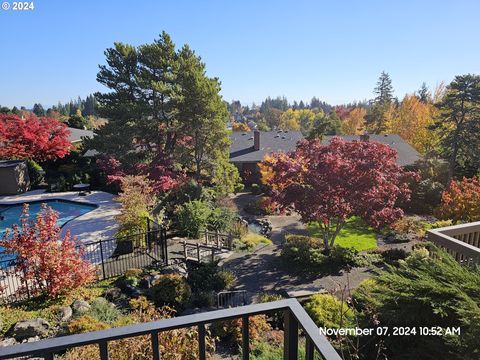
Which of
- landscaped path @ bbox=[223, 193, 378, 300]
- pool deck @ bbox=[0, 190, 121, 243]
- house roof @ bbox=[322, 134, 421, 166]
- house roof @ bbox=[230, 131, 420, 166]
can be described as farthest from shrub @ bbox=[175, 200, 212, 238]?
house roof @ bbox=[322, 134, 421, 166]

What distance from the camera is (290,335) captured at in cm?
223

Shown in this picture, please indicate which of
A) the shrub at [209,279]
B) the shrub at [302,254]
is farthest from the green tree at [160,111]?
the shrub at [209,279]

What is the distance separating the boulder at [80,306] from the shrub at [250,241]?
8210 mm

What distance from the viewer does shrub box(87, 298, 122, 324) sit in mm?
8566

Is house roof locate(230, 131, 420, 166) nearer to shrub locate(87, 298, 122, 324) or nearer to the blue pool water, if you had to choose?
the blue pool water

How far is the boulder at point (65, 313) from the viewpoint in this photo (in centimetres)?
873

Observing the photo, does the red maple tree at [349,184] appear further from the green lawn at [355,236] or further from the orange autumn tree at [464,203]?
the orange autumn tree at [464,203]

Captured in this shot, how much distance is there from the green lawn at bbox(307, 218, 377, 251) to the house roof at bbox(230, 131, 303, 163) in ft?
39.8

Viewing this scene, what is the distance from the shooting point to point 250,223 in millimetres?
21781

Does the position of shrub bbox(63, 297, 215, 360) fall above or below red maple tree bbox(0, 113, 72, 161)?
below

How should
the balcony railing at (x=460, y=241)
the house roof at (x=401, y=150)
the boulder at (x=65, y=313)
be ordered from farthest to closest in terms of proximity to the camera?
the house roof at (x=401, y=150) → the boulder at (x=65, y=313) → the balcony railing at (x=460, y=241)

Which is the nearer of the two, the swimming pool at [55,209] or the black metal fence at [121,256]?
the black metal fence at [121,256]

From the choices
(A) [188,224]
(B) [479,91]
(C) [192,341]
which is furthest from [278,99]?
(C) [192,341]

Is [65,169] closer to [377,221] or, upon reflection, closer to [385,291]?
[377,221]
